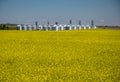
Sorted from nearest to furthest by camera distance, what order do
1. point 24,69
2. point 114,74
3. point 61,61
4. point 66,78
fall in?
point 66,78, point 114,74, point 24,69, point 61,61

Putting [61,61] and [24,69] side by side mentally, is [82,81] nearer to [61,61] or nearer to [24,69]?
[24,69]

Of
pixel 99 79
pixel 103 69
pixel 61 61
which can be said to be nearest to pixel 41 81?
pixel 99 79

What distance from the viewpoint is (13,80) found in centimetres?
1148

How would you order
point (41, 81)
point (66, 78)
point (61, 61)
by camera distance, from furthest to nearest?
point (61, 61)
point (66, 78)
point (41, 81)

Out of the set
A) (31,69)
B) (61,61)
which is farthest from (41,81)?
(61,61)

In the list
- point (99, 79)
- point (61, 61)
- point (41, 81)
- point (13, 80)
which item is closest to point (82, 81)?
point (99, 79)

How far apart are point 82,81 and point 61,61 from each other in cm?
594

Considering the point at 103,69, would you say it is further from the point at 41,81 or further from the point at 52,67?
the point at 41,81

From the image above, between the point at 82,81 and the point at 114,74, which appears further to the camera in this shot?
the point at 114,74

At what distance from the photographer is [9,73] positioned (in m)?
12.9

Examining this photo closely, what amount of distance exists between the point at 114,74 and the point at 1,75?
15.2 ft

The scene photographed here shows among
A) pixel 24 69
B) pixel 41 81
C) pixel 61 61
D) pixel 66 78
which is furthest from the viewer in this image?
pixel 61 61

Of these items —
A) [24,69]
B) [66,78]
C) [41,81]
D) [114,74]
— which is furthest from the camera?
[24,69]

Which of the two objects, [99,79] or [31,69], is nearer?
[99,79]
